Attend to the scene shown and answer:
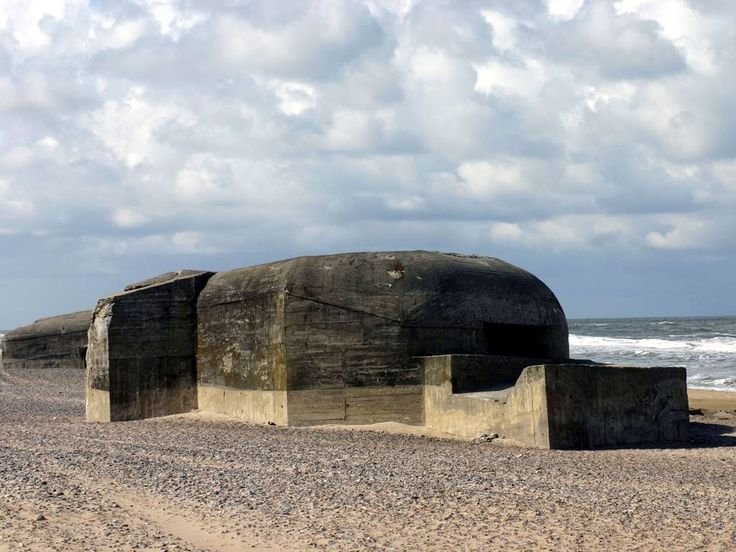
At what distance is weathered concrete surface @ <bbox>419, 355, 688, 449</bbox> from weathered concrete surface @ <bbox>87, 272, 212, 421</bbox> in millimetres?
4513

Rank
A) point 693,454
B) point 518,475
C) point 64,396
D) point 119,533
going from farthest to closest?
point 64,396
point 693,454
point 518,475
point 119,533

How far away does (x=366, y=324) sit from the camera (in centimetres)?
1323

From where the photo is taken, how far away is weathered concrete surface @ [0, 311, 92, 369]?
3025 cm

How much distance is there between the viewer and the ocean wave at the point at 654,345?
42.7 metres

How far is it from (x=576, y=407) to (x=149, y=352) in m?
6.79

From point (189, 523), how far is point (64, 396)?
655 inches

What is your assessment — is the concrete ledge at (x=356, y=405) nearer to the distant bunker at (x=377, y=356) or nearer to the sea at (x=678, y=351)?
the distant bunker at (x=377, y=356)

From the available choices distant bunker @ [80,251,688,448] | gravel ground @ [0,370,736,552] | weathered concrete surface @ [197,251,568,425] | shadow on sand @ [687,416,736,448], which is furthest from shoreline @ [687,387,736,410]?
gravel ground @ [0,370,736,552]

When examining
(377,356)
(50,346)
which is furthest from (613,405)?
(50,346)

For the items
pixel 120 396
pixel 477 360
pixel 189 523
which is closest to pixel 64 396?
pixel 120 396

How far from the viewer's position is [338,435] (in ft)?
40.6

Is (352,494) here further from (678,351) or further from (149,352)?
(678,351)

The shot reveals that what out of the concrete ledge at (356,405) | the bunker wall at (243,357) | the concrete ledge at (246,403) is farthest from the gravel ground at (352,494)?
the bunker wall at (243,357)

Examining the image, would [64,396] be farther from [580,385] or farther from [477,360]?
[580,385]
